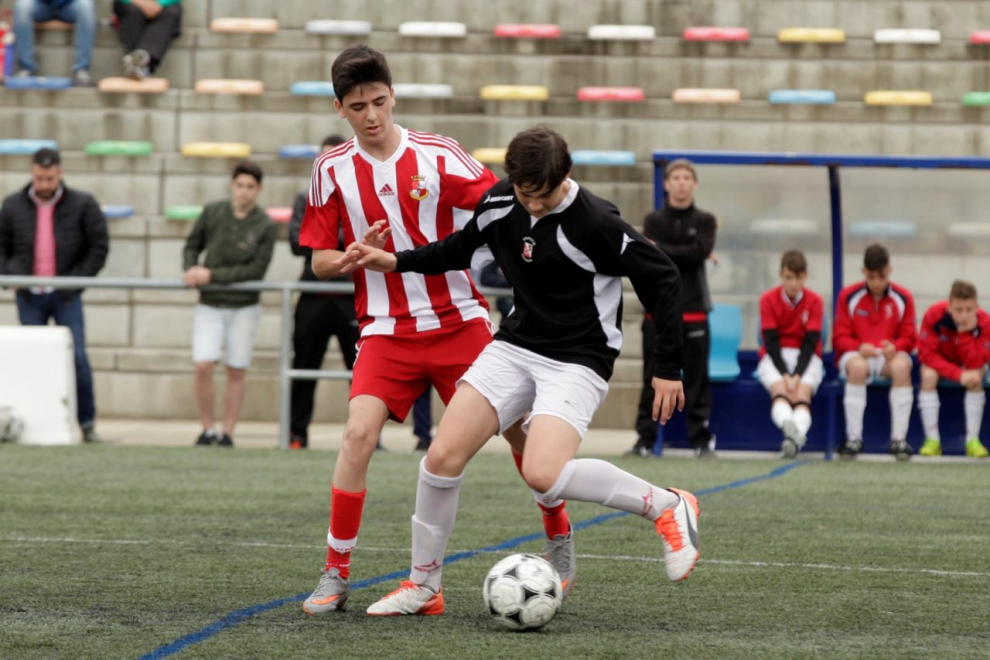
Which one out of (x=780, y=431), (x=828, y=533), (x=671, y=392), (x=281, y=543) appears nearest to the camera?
(x=671, y=392)

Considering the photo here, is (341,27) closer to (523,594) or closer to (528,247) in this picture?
(528,247)

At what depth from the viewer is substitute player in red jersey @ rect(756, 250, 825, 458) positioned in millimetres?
10844

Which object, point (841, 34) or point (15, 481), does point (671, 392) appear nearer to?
point (15, 481)

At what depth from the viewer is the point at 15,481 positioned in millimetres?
8539

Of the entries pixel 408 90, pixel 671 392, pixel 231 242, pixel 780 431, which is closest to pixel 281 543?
pixel 671 392

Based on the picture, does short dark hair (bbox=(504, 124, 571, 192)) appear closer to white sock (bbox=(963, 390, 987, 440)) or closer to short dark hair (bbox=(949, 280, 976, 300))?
short dark hair (bbox=(949, 280, 976, 300))

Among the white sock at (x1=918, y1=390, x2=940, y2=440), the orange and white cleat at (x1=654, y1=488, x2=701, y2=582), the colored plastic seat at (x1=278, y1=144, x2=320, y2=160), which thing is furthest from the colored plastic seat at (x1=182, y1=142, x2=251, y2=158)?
the orange and white cleat at (x1=654, y1=488, x2=701, y2=582)

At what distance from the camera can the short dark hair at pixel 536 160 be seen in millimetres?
4422

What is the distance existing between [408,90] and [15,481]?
732cm

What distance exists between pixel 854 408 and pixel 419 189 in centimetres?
659

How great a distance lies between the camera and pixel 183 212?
14.6 m

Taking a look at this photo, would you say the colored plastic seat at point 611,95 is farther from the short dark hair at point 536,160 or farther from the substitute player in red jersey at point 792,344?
the short dark hair at point 536,160

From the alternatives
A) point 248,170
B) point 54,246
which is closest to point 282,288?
point 248,170

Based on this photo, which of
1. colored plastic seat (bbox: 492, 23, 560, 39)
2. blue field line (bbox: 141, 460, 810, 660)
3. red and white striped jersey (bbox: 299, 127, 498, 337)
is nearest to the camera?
blue field line (bbox: 141, 460, 810, 660)
